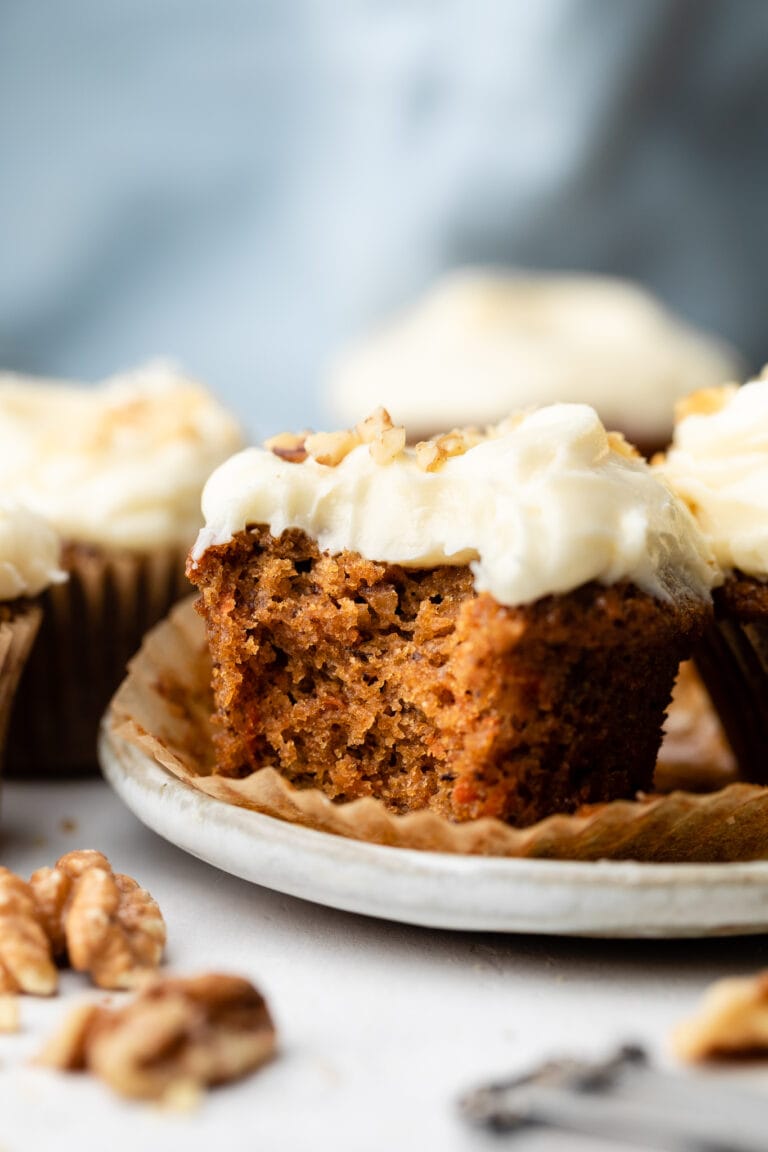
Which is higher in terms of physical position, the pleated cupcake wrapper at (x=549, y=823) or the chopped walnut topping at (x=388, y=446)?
the chopped walnut topping at (x=388, y=446)

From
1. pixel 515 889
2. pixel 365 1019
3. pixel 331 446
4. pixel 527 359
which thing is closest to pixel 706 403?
pixel 331 446

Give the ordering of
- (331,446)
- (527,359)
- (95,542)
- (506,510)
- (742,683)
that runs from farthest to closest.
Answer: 1. (527,359)
2. (95,542)
3. (742,683)
4. (331,446)
5. (506,510)

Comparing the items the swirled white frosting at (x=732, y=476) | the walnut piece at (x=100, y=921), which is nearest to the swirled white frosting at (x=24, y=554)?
the walnut piece at (x=100, y=921)

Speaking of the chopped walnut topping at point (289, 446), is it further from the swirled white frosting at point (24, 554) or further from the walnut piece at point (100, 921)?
the walnut piece at point (100, 921)

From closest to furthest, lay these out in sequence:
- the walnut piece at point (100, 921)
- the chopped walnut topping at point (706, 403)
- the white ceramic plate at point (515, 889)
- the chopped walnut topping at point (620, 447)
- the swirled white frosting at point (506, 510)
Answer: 1. the white ceramic plate at point (515, 889)
2. the walnut piece at point (100, 921)
3. the swirled white frosting at point (506, 510)
4. the chopped walnut topping at point (620, 447)
5. the chopped walnut topping at point (706, 403)

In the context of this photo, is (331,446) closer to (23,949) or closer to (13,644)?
(13,644)

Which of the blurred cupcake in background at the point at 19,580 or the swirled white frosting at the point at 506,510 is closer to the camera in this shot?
the swirled white frosting at the point at 506,510

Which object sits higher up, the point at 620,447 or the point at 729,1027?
the point at 620,447

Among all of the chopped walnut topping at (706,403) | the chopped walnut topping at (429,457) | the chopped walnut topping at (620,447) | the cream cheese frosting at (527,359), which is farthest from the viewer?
the cream cheese frosting at (527,359)

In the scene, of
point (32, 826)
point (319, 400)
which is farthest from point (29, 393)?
point (319, 400)
